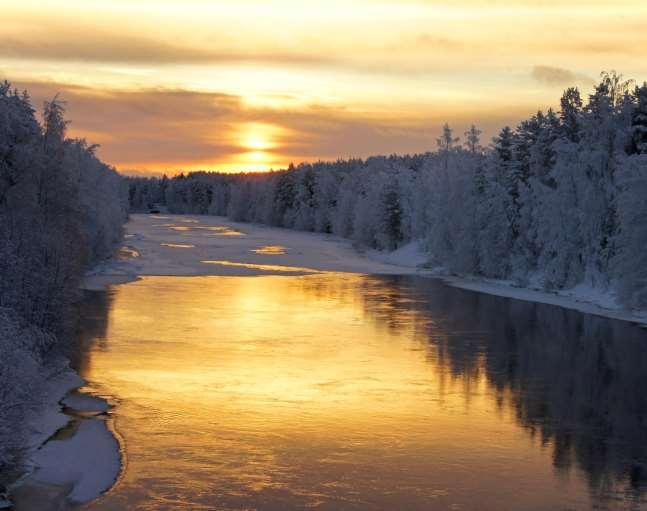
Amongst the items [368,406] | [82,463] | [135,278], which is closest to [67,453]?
[82,463]

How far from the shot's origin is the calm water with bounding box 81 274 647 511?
2044cm

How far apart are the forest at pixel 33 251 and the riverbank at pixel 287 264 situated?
68.6ft

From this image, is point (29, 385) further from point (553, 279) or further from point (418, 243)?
point (418, 243)

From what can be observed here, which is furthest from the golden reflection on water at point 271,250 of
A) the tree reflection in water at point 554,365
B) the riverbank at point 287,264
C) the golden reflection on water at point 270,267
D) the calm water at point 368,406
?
the calm water at point 368,406

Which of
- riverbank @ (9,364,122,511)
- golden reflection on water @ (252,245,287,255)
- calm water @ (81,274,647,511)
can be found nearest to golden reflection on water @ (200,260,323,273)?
golden reflection on water @ (252,245,287,255)

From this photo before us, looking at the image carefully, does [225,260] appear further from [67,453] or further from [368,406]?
[67,453]

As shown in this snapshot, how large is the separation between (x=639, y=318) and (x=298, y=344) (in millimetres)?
23075

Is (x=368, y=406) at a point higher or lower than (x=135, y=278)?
lower

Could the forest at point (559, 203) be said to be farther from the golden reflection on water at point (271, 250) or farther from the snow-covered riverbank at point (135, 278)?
the golden reflection on water at point (271, 250)

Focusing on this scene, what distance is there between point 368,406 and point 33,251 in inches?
561

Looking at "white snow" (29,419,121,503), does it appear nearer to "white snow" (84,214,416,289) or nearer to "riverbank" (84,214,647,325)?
"riverbank" (84,214,647,325)

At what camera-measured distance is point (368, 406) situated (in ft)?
92.6

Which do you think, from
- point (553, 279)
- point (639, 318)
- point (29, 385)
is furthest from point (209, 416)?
point (553, 279)

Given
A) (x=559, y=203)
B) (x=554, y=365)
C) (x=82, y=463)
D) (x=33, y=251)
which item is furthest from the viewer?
(x=559, y=203)
